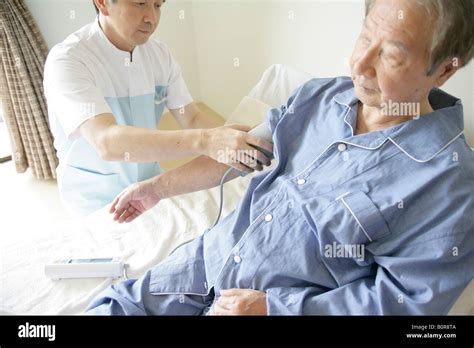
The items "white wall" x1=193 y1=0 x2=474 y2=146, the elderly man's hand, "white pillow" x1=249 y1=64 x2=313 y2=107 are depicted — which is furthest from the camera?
"white pillow" x1=249 y1=64 x2=313 y2=107

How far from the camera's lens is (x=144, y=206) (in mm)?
1104

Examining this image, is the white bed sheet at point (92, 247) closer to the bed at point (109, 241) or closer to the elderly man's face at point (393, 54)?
the bed at point (109, 241)

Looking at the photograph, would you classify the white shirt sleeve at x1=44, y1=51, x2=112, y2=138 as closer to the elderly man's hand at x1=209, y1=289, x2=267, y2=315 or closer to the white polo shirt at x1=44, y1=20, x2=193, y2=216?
the white polo shirt at x1=44, y1=20, x2=193, y2=216

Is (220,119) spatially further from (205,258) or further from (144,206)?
(205,258)

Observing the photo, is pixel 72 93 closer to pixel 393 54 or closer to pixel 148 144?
pixel 148 144

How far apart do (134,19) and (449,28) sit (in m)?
0.69

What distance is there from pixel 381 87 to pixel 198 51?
576 mm

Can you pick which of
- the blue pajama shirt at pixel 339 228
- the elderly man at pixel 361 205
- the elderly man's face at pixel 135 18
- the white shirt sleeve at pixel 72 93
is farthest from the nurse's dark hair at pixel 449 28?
the white shirt sleeve at pixel 72 93

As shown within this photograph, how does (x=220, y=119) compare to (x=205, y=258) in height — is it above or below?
above

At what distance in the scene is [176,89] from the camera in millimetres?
1217

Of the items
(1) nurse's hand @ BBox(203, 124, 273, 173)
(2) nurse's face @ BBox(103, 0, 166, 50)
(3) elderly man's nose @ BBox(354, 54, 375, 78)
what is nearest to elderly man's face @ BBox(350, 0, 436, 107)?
(3) elderly man's nose @ BBox(354, 54, 375, 78)

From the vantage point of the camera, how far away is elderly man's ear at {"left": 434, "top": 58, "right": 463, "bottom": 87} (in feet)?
2.40

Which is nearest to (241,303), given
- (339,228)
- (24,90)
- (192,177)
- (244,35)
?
(339,228)
